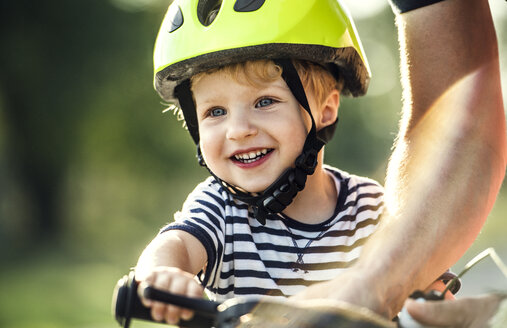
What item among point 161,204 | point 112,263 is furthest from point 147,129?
point 161,204

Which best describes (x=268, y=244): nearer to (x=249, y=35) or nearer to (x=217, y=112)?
(x=217, y=112)

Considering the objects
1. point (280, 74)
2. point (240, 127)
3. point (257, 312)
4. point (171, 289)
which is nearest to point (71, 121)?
point (280, 74)

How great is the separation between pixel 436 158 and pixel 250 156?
3.09ft

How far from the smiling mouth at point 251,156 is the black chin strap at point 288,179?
122 millimetres

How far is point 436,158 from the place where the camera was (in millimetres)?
2080

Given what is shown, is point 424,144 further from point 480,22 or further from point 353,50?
point 353,50

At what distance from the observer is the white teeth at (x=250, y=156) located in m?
2.79

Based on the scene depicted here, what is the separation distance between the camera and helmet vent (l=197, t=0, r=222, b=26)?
3.00 m

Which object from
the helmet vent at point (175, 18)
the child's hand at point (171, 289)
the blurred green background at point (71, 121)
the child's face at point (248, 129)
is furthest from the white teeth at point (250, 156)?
the blurred green background at point (71, 121)

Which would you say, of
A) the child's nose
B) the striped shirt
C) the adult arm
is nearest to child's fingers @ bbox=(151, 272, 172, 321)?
the adult arm

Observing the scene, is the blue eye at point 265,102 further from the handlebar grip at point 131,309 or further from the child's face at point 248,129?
the handlebar grip at point 131,309

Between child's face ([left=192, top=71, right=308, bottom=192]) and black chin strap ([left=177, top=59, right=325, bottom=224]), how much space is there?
31 millimetres

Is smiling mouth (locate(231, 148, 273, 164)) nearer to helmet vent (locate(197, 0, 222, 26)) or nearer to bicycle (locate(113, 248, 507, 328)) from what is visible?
helmet vent (locate(197, 0, 222, 26))

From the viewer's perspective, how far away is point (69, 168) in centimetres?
2022
